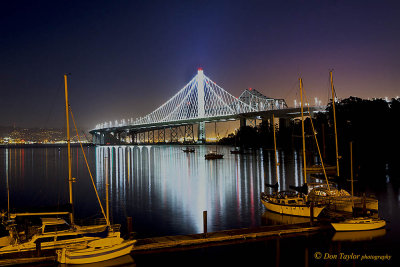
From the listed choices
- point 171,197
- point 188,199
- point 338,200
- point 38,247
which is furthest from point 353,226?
point 171,197

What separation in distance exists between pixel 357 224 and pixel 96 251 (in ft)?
32.1

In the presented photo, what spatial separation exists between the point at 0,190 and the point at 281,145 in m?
68.9

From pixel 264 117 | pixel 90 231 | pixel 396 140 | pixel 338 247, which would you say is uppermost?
pixel 264 117

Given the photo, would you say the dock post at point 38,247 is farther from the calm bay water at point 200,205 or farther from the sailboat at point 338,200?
the sailboat at point 338,200

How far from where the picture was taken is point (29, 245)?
12555 mm

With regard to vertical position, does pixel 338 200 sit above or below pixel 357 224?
above

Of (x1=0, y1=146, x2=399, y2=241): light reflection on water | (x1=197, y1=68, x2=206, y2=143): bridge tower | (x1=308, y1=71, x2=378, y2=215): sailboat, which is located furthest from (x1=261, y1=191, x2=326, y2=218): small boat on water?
(x1=197, y1=68, x2=206, y2=143): bridge tower

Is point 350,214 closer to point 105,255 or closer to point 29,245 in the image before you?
point 105,255

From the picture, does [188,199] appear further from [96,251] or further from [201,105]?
[201,105]

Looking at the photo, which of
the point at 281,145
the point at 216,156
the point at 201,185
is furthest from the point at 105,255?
the point at 281,145

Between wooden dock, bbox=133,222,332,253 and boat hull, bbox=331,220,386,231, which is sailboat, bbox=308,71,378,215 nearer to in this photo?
boat hull, bbox=331,220,386,231

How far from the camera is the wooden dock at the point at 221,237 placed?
534 inches

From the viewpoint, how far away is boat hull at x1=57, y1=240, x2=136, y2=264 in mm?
12133

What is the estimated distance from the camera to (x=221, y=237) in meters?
14.2
